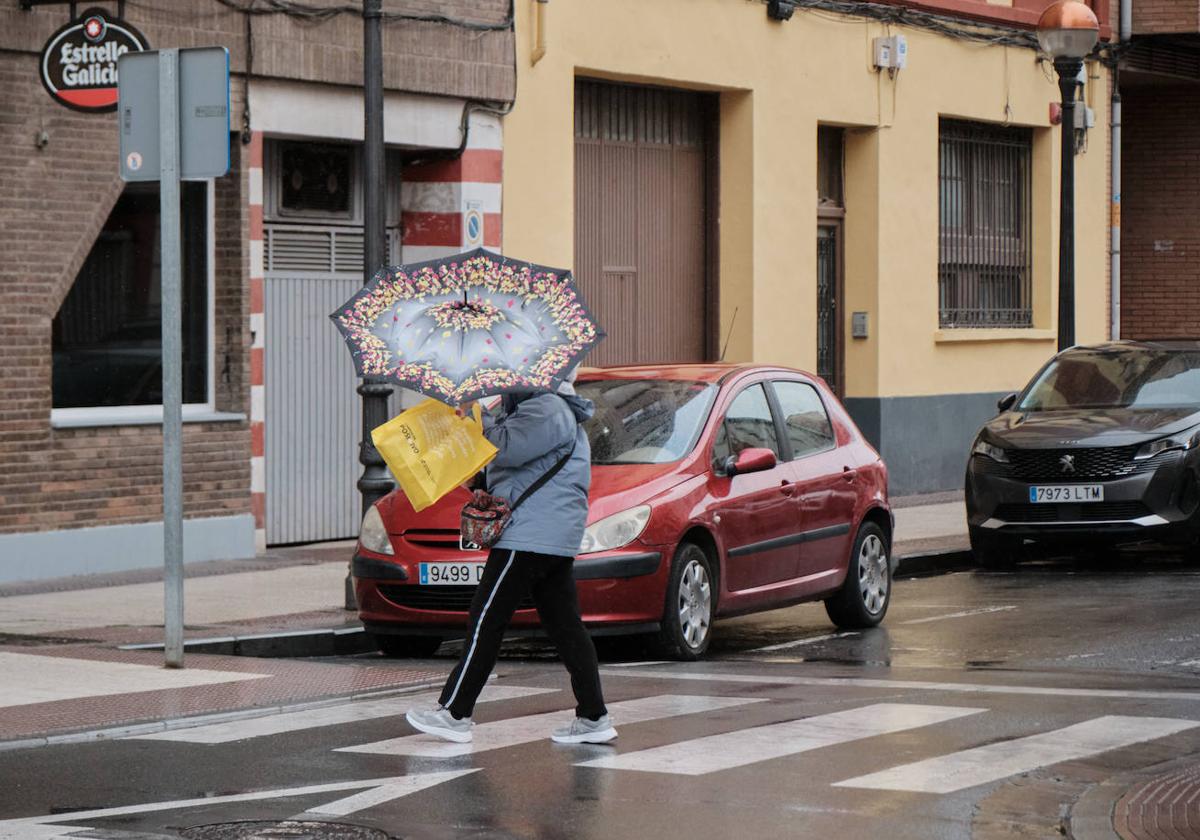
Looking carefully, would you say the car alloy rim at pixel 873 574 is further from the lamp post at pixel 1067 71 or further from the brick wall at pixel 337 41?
the lamp post at pixel 1067 71

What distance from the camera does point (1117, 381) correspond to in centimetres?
1797

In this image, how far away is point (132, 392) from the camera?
16.0 m

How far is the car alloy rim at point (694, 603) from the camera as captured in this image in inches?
461

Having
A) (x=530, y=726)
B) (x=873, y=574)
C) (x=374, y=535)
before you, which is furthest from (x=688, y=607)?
(x=530, y=726)

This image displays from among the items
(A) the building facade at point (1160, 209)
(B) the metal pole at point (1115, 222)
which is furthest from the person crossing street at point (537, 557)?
(A) the building facade at point (1160, 209)

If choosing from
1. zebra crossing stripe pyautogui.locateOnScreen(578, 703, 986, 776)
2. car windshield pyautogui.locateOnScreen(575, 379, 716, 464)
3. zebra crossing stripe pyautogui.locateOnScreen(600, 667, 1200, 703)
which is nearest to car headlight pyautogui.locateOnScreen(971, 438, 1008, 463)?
car windshield pyautogui.locateOnScreen(575, 379, 716, 464)

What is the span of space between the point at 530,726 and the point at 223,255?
8012mm

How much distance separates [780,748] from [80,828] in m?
2.78

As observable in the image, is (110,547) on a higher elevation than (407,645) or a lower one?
higher

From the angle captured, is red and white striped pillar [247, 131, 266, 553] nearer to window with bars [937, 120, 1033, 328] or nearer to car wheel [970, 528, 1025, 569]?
car wheel [970, 528, 1025, 569]

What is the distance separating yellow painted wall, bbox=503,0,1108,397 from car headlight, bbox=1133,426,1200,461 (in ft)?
17.6

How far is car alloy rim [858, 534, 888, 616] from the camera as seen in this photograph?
13.4 meters

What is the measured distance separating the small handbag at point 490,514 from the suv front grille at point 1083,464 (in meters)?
8.51

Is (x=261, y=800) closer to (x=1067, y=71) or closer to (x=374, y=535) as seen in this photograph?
(x=374, y=535)
